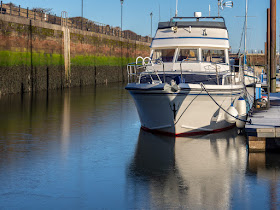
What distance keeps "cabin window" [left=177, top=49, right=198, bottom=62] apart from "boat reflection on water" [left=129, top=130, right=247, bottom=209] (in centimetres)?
263

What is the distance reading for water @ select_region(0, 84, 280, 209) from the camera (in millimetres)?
8195

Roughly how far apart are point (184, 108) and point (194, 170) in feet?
11.2

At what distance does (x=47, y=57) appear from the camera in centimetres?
3494

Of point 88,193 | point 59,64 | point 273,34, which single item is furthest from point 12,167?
point 59,64

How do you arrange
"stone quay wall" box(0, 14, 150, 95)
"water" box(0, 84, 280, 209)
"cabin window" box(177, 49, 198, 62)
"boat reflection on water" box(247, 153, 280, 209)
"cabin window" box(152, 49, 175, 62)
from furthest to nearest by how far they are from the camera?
"stone quay wall" box(0, 14, 150, 95) → "cabin window" box(152, 49, 175, 62) → "cabin window" box(177, 49, 198, 62) → "boat reflection on water" box(247, 153, 280, 209) → "water" box(0, 84, 280, 209)

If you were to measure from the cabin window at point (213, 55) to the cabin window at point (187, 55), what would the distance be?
11.2 inches

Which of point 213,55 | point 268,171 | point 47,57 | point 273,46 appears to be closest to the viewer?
point 268,171

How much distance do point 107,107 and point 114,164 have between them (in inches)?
509

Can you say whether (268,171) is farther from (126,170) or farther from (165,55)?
(165,55)

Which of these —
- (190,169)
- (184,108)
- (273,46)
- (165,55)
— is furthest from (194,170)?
(273,46)

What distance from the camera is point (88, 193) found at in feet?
28.2

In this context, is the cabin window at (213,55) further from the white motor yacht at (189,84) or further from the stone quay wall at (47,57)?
the stone quay wall at (47,57)

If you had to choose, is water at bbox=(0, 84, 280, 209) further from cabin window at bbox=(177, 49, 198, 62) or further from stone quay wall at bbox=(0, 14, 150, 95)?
stone quay wall at bbox=(0, 14, 150, 95)

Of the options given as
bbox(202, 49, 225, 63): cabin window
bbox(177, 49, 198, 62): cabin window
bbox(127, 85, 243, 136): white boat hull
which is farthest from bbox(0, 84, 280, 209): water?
bbox(177, 49, 198, 62): cabin window
